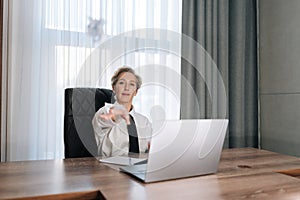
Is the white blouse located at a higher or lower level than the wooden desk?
higher

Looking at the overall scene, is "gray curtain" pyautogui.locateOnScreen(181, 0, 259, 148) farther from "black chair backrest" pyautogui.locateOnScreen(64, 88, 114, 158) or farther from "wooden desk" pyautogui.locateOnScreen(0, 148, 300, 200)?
"wooden desk" pyautogui.locateOnScreen(0, 148, 300, 200)

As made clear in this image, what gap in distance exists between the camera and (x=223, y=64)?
2596 millimetres

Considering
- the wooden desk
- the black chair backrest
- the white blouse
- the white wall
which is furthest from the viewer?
the white wall

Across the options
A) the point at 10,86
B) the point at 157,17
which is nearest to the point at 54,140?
the point at 10,86

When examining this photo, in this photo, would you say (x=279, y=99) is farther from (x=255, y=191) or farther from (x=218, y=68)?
(x=255, y=191)

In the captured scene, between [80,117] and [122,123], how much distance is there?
0.50 meters

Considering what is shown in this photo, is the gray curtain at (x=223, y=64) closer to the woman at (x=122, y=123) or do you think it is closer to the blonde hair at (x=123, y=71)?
the woman at (x=122, y=123)

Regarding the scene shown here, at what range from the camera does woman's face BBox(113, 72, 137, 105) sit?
1.11m

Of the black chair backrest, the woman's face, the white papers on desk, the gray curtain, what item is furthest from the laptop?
the gray curtain

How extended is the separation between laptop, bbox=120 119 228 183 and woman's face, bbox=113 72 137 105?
0.88 ft

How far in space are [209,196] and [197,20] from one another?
203 cm

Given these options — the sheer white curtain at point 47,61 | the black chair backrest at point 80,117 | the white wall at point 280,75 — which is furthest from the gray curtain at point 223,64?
the black chair backrest at point 80,117

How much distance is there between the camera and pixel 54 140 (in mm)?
2107

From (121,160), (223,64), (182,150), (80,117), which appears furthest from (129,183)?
(223,64)
